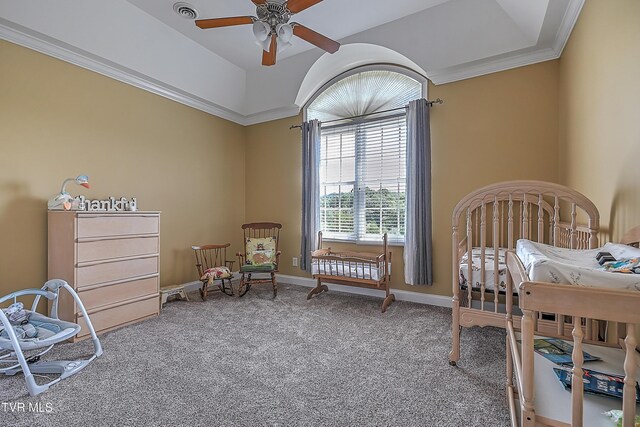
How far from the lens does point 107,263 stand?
8.43ft

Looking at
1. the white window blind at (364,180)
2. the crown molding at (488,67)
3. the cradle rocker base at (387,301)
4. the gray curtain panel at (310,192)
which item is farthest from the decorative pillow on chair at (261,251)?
the crown molding at (488,67)

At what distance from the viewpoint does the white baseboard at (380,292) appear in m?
3.21

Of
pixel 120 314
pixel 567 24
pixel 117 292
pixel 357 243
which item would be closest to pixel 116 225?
pixel 117 292

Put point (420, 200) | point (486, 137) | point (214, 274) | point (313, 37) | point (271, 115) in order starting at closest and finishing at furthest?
point (313, 37) < point (486, 137) < point (420, 200) < point (214, 274) < point (271, 115)

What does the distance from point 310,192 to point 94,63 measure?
2685 millimetres

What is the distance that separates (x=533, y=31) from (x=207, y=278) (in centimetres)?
409

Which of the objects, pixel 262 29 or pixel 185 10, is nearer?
pixel 262 29

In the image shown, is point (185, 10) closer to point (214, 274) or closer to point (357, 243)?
point (214, 274)

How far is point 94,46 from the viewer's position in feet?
8.91

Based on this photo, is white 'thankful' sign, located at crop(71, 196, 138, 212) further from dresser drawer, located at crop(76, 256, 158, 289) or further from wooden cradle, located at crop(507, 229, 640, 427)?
wooden cradle, located at crop(507, 229, 640, 427)

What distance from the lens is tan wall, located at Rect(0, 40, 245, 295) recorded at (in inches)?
95.9

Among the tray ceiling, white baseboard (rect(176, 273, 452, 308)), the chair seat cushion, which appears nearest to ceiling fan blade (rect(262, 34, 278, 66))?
the tray ceiling

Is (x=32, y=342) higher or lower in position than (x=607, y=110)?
lower

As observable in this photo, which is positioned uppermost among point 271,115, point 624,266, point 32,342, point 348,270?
point 271,115
